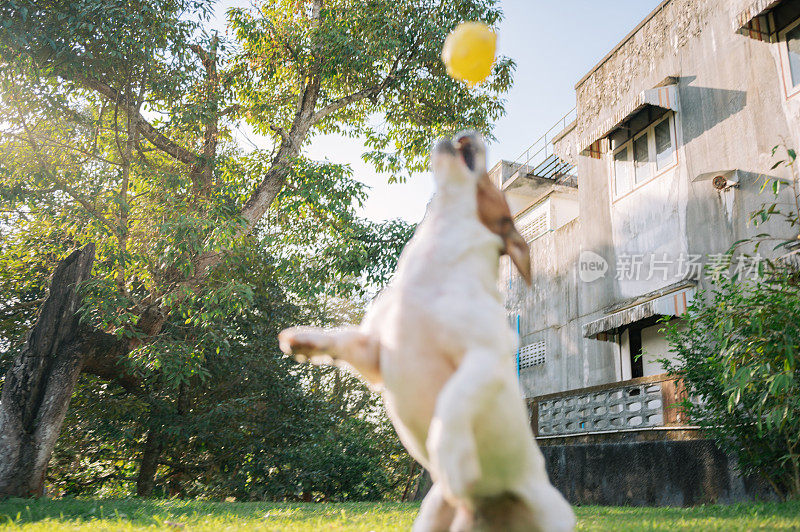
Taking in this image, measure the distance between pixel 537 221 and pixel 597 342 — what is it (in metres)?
5.79

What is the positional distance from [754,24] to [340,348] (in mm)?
10202

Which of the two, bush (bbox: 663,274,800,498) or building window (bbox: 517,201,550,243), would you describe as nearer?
bush (bbox: 663,274,800,498)

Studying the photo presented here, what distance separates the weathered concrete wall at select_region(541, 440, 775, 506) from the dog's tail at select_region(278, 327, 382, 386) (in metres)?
7.55

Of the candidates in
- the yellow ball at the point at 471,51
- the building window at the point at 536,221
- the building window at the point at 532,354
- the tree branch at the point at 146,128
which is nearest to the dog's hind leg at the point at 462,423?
the yellow ball at the point at 471,51

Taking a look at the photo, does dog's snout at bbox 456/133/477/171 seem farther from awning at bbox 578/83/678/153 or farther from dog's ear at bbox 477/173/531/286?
awning at bbox 578/83/678/153

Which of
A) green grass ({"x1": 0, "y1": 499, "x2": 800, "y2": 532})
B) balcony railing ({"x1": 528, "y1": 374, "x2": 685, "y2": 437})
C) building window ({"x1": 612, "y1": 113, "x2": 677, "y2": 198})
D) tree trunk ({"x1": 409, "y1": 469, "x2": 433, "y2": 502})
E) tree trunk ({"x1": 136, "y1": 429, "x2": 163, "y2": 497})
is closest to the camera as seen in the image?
green grass ({"x1": 0, "y1": 499, "x2": 800, "y2": 532})

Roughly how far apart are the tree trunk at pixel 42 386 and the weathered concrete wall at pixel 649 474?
885cm

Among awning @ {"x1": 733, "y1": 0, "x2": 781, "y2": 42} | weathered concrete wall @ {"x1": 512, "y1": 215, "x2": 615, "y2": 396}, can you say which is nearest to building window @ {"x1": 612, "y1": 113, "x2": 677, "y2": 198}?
weathered concrete wall @ {"x1": 512, "y1": 215, "x2": 615, "y2": 396}

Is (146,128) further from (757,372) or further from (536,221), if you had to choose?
(536,221)

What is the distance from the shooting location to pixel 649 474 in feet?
30.5

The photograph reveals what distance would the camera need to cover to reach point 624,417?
33.1 ft

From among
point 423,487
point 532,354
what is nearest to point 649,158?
point 532,354

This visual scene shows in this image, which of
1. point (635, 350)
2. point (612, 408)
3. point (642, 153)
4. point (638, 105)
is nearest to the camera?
point (612, 408)

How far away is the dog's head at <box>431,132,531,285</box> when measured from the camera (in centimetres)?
221
